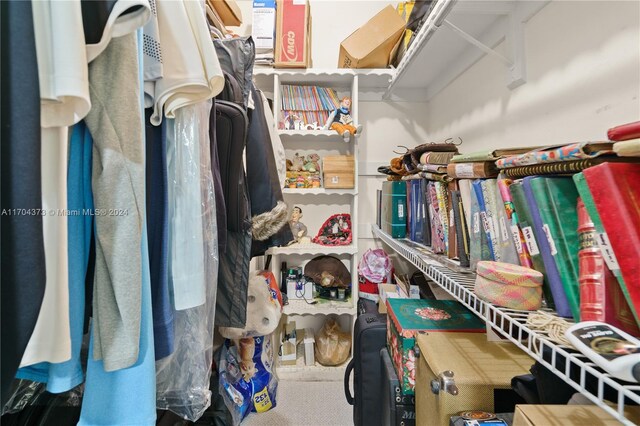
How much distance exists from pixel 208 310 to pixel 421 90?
1930 millimetres

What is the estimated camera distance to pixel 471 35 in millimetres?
1261

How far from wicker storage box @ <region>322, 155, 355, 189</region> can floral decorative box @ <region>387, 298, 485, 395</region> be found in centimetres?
88

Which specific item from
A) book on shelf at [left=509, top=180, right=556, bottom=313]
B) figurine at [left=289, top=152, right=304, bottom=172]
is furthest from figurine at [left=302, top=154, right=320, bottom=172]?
book on shelf at [left=509, top=180, right=556, bottom=313]

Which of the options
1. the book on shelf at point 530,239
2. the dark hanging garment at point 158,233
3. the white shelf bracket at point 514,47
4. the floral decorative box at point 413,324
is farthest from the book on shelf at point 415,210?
the dark hanging garment at point 158,233

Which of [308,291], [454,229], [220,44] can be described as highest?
[220,44]

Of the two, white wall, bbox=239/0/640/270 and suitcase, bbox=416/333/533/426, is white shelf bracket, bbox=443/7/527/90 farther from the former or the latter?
suitcase, bbox=416/333/533/426

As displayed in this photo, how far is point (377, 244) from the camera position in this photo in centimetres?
208

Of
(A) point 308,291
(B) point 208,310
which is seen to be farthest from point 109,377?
(A) point 308,291

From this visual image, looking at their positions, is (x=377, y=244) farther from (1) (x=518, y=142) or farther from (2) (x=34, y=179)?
(2) (x=34, y=179)

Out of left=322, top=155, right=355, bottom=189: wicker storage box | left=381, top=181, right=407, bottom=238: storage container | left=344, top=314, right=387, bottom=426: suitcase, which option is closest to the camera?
left=344, top=314, right=387, bottom=426: suitcase

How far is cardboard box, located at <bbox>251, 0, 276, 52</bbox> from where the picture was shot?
1692 millimetres

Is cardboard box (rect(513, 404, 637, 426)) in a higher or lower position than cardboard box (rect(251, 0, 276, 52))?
lower

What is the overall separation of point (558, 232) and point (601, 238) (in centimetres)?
10

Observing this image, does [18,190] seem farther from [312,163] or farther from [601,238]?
[312,163]
